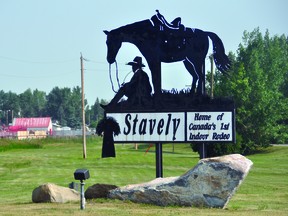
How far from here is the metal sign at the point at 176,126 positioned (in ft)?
70.9

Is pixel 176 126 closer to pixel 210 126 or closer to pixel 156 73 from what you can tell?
pixel 210 126

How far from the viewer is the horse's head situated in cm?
2305

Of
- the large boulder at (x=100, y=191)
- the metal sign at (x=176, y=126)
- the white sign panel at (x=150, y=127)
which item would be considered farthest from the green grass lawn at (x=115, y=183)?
the white sign panel at (x=150, y=127)

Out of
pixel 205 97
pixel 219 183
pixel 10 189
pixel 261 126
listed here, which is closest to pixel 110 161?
pixel 10 189

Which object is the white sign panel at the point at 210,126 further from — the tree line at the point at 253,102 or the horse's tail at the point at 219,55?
the tree line at the point at 253,102

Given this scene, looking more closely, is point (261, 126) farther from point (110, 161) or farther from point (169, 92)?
point (169, 92)

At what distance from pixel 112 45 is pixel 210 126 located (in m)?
4.23

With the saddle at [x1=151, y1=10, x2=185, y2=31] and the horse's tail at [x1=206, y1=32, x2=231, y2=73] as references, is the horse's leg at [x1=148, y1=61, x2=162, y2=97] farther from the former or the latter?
the horse's tail at [x1=206, y1=32, x2=231, y2=73]

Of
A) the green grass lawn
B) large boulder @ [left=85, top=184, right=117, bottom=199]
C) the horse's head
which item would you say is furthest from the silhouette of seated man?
the green grass lawn

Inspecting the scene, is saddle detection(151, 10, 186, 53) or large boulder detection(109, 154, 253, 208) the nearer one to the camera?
large boulder detection(109, 154, 253, 208)

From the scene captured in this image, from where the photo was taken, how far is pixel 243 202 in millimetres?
22531

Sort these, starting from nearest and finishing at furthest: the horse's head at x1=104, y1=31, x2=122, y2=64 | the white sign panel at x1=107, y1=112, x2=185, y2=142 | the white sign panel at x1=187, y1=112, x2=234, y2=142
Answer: the white sign panel at x1=187, y1=112, x2=234, y2=142
the white sign panel at x1=107, y1=112, x2=185, y2=142
the horse's head at x1=104, y1=31, x2=122, y2=64

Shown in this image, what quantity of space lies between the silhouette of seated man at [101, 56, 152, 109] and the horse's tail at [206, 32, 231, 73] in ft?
7.87

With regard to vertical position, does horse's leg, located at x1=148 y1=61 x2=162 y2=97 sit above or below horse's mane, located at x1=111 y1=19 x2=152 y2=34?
below
